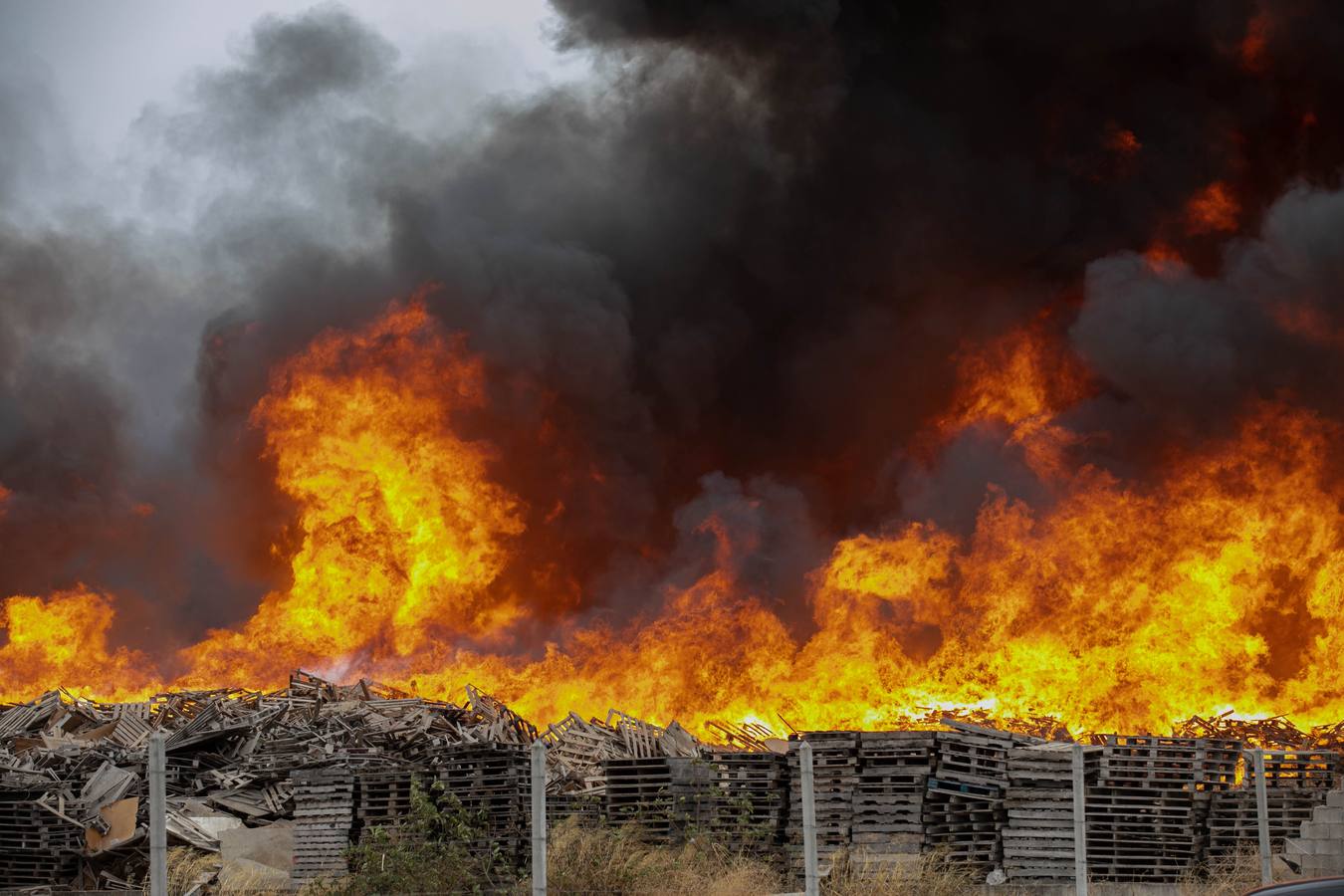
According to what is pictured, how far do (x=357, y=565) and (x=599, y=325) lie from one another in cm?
919

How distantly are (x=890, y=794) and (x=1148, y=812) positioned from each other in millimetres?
3436

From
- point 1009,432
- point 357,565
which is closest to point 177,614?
point 357,565

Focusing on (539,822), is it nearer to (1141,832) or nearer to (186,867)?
(186,867)

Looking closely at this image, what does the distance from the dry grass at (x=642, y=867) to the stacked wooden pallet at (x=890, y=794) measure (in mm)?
1548

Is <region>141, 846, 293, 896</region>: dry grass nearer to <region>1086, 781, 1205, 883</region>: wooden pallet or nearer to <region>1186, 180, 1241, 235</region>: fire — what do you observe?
<region>1086, 781, 1205, 883</region>: wooden pallet

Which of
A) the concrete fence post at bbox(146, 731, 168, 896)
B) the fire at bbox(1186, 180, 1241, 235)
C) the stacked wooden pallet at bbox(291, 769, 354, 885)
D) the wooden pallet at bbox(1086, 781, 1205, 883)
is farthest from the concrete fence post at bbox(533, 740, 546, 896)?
the fire at bbox(1186, 180, 1241, 235)

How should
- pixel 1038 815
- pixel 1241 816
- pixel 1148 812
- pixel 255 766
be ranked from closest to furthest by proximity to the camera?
pixel 1038 815, pixel 1148 812, pixel 1241 816, pixel 255 766

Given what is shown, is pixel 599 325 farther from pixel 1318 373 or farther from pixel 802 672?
pixel 1318 373

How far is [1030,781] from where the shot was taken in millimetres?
19516

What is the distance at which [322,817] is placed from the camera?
2011 cm

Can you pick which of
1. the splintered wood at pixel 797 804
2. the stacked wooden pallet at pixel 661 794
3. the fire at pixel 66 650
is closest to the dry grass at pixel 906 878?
the splintered wood at pixel 797 804

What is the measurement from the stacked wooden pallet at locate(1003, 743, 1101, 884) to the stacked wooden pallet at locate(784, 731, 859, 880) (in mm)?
2068

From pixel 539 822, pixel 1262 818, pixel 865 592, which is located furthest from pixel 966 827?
pixel 865 592

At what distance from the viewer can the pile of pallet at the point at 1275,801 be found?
20.0 m
